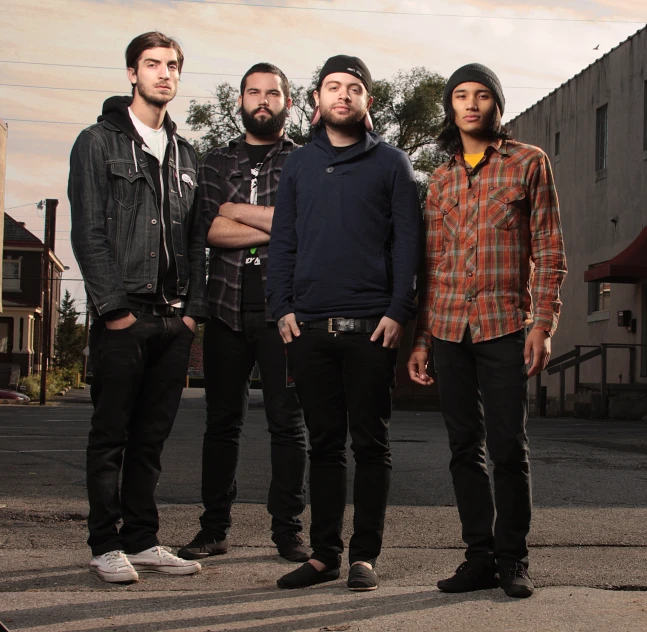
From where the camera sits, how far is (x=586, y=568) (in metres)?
4.59

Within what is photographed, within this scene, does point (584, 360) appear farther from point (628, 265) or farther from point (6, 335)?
point (6, 335)

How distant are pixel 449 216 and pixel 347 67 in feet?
2.53

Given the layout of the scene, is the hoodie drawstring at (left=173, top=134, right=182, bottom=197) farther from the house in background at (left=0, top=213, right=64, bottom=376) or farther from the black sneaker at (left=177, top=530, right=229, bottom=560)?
the house in background at (left=0, top=213, right=64, bottom=376)

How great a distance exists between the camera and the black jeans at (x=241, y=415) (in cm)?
492

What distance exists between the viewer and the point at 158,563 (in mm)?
4484

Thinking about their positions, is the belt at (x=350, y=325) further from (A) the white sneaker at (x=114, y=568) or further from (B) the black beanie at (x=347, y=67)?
(A) the white sneaker at (x=114, y=568)

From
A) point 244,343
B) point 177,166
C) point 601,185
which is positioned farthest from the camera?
point 601,185

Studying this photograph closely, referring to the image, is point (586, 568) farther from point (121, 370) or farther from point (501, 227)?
point (121, 370)

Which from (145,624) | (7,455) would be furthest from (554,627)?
(7,455)

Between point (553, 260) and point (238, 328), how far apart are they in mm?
1530

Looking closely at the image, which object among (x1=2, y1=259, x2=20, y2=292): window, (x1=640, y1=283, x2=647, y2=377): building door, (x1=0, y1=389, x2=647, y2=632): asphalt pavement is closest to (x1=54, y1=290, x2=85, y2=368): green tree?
(x1=2, y1=259, x2=20, y2=292): window

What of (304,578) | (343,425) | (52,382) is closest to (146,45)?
(343,425)

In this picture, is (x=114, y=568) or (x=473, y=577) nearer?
(x=473, y=577)

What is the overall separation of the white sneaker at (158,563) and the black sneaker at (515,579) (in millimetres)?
1301
